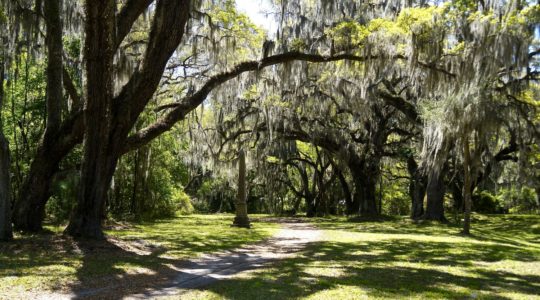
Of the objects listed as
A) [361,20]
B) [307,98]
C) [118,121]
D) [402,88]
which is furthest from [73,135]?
[402,88]

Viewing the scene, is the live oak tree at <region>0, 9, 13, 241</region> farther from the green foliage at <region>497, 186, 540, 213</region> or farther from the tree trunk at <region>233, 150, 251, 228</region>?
the green foliage at <region>497, 186, 540, 213</region>

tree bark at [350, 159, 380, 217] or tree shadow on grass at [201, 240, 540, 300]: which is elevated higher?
tree bark at [350, 159, 380, 217]

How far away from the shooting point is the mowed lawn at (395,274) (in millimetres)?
6363

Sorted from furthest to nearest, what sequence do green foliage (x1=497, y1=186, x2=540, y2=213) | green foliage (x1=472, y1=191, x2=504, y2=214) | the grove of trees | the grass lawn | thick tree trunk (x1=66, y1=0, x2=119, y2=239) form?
green foliage (x1=497, y1=186, x2=540, y2=213) < green foliage (x1=472, y1=191, x2=504, y2=214) < the grove of trees < thick tree trunk (x1=66, y1=0, x2=119, y2=239) < the grass lawn

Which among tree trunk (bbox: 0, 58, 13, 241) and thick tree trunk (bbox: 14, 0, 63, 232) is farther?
thick tree trunk (bbox: 14, 0, 63, 232)

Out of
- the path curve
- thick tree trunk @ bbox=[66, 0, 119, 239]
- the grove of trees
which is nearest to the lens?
the path curve

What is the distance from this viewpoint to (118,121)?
10.5m

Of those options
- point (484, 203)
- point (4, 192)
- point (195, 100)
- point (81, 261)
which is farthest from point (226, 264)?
point (484, 203)

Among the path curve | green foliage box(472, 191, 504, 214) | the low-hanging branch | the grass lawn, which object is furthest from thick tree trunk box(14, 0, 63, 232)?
green foliage box(472, 191, 504, 214)

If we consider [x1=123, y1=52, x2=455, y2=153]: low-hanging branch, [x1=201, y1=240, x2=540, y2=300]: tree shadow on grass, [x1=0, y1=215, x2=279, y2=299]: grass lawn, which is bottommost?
[x1=201, y1=240, x2=540, y2=300]: tree shadow on grass

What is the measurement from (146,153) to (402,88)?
1177 centimetres

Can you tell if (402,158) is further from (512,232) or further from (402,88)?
(512,232)

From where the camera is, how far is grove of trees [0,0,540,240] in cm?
1035

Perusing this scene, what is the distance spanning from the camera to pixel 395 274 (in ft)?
26.2
